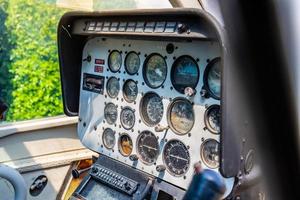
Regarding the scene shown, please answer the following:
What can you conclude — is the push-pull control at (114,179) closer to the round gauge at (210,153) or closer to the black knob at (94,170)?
the black knob at (94,170)

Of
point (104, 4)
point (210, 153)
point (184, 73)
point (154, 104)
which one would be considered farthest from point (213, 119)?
point (104, 4)

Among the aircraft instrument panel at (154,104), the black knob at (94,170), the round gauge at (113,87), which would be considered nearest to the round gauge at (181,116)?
the aircraft instrument panel at (154,104)

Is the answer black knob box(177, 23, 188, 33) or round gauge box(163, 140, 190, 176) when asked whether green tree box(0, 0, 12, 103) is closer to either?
round gauge box(163, 140, 190, 176)

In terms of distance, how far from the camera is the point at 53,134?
2.63m

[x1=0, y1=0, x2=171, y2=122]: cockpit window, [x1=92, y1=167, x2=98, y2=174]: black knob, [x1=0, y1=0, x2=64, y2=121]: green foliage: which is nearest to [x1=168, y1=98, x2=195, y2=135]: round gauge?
[x1=92, y1=167, x2=98, y2=174]: black knob

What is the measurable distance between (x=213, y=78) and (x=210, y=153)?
308 mm

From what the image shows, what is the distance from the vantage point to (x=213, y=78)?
1.75 meters

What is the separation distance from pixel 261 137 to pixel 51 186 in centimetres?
208

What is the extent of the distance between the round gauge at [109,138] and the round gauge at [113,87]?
0.19 meters

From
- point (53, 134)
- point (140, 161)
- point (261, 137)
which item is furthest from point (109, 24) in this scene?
point (261, 137)

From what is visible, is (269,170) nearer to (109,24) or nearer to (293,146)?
(293,146)

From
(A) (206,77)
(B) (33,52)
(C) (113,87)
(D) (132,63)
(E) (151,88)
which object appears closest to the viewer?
(A) (206,77)

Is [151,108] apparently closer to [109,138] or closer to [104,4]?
[109,138]

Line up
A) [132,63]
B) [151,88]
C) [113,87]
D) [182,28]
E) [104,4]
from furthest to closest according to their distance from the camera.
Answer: [104,4] < [113,87] < [132,63] < [151,88] < [182,28]
